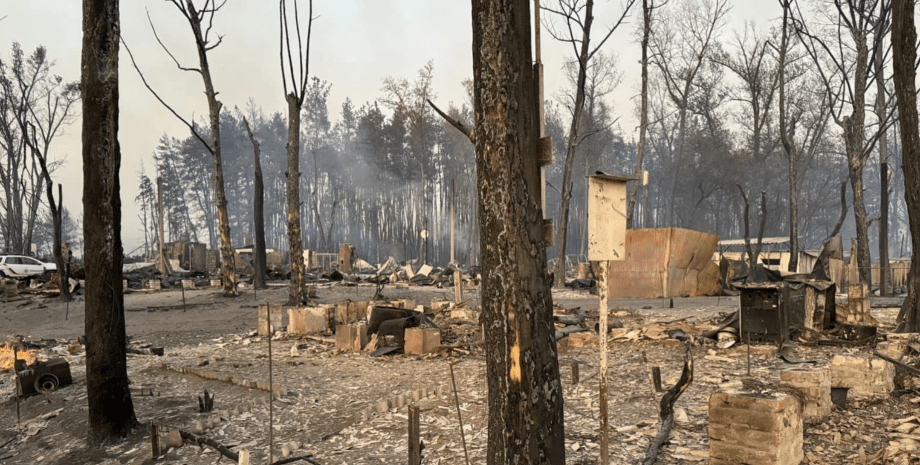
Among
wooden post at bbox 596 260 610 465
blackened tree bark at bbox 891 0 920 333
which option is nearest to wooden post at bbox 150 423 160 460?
wooden post at bbox 596 260 610 465

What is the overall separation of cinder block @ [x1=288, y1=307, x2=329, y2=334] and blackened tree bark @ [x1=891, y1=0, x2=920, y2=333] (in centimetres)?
1013

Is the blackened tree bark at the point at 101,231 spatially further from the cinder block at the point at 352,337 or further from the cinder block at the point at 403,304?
the cinder block at the point at 403,304

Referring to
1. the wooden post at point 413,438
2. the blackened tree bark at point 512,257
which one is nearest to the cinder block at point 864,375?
the blackened tree bark at point 512,257

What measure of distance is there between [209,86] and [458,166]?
3089 cm

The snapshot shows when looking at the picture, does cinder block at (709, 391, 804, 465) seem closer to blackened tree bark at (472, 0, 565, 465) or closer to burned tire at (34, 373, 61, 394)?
blackened tree bark at (472, 0, 565, 465)

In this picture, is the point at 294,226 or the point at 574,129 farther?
the point at 574,129

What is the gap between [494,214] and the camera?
3.58 metres

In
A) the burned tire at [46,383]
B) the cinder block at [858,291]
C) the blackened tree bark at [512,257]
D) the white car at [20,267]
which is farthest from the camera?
the white car at [20,267]

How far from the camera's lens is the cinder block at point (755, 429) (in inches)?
167

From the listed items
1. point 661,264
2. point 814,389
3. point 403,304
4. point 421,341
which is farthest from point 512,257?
point 661,264

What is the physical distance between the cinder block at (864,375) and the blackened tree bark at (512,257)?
4.27m

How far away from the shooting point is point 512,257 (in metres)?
3.56

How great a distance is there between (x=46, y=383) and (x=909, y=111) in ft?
44.1

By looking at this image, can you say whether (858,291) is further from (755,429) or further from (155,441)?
(155,441)
